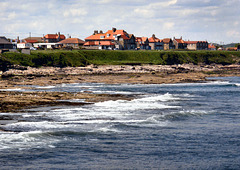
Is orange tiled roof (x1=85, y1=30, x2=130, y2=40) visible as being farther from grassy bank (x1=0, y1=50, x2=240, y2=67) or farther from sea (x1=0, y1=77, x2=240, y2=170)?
sea (x1=0, y1=77, x2=240, y2=170)

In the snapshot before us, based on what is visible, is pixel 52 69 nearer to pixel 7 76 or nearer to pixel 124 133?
pixel 7 76

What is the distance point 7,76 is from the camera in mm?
93125

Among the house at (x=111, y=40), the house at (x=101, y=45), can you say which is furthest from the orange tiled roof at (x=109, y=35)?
the house at (x=101, y=45)

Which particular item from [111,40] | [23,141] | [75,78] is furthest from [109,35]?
[23,141]

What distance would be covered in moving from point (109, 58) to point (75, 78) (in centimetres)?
4635

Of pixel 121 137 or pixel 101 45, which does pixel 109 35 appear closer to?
Answer: pixel 101 45

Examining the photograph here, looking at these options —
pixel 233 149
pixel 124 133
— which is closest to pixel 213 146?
pixel 233 149

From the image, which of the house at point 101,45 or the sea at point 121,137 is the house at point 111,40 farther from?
the sea at point 121,137

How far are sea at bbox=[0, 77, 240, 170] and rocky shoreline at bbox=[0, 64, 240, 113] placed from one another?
6027mm

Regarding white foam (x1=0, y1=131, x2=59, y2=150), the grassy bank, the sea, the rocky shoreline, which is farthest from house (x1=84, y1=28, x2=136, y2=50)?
white foam (x1=0, y1=131, x2=59, y2=150)

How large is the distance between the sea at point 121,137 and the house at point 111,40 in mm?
120791

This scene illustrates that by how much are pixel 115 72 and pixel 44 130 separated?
266 ft

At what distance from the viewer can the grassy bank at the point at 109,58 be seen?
115075 millimetres

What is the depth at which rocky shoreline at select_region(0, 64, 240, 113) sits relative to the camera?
5344cm
